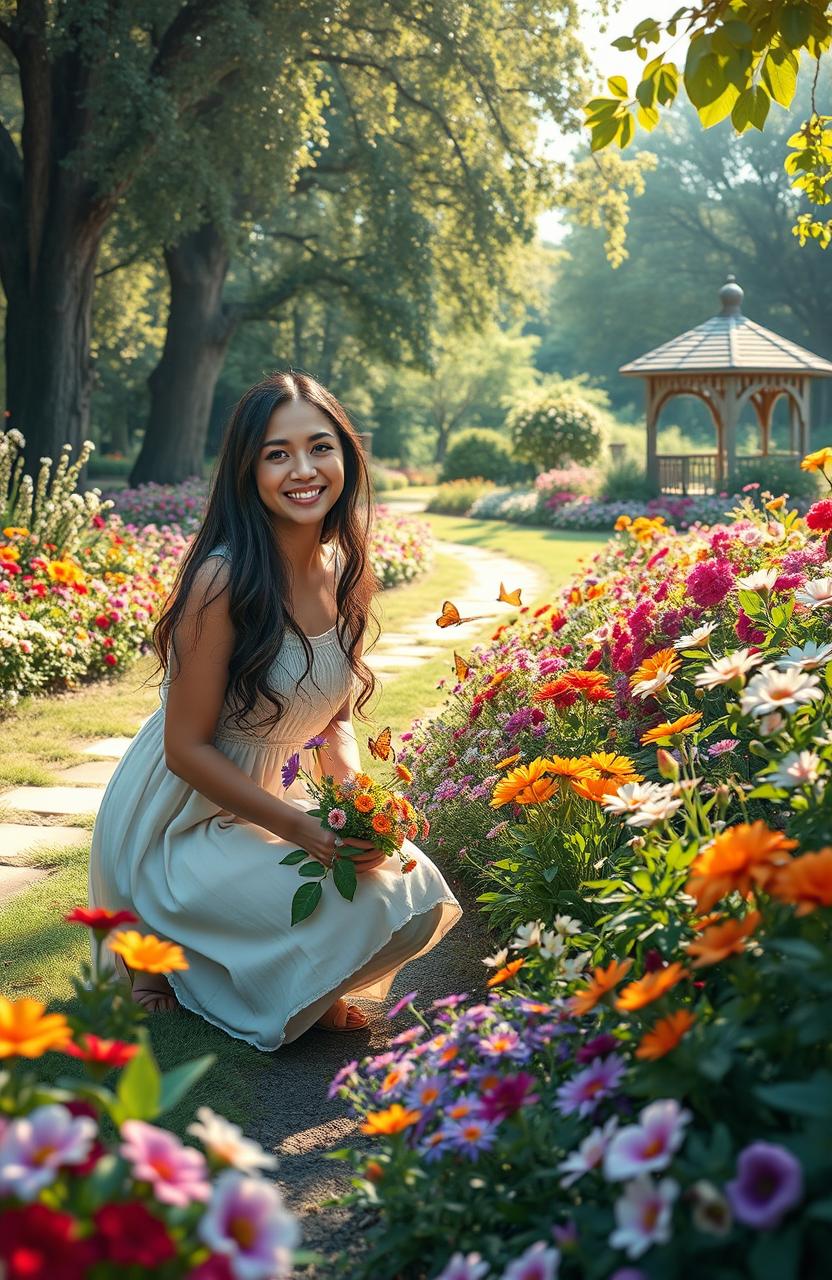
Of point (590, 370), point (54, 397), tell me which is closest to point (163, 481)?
point (54, 397)

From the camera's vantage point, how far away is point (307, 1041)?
3.06 metres

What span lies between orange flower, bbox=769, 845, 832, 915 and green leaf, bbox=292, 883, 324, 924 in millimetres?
1642

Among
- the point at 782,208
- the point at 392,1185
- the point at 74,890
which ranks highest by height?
the point at 782,208

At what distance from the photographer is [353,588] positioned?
3.40 m

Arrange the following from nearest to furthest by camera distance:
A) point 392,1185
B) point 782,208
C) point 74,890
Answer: point 392,1185, point 74,890, point 782,208

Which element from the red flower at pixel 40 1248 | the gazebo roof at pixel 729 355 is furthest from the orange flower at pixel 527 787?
the gazebo roof at pixel 729 355

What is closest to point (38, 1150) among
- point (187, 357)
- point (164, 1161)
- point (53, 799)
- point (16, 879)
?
point (164, 1161)

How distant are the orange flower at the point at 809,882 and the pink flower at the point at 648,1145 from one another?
24 centimetres

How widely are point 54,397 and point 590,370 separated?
46.9 m

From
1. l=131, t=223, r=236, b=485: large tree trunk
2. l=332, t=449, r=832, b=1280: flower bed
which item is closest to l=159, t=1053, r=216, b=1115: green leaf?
l=332, t=449, r=832, b=1280: flower bed

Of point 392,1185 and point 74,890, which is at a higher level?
point 392,1185

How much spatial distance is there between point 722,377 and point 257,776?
17.1 meters

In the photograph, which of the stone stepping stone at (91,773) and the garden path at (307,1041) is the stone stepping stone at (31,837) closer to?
the garden path at (307,1041)

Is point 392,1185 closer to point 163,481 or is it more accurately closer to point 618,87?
point 618,87
